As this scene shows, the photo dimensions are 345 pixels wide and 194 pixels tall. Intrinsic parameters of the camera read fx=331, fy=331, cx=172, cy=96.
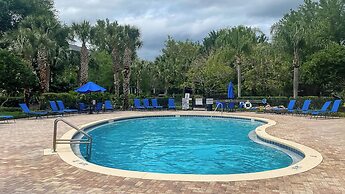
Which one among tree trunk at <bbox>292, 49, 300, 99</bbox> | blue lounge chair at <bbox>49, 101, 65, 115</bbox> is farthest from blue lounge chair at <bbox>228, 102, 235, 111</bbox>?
blue lounge chair at <bbox>49, 101, 65, 115</bbox>

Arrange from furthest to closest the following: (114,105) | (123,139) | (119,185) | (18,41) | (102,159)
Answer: (114,105) → (18,41) → (123,139) → (102,159) → (119,185)

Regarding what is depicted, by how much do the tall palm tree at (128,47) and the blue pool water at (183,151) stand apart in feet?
45.5

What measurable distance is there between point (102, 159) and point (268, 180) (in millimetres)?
5162

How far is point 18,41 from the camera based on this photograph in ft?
82.8

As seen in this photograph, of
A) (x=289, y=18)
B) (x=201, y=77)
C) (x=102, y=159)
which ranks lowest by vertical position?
(x=102, y=159)

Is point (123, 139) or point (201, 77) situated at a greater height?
point (201, 77)

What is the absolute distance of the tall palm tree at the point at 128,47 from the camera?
30.1 m

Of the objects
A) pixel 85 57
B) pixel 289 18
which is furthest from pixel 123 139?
pixel 289 18

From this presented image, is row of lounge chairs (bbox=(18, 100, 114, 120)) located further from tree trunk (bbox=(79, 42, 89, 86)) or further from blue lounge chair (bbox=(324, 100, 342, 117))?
blue lounge chair (bbox=(324, 100, 342, 117))

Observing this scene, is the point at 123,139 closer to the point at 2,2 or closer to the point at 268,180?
the point at 268,180

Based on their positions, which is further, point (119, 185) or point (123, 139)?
point (123, 139)

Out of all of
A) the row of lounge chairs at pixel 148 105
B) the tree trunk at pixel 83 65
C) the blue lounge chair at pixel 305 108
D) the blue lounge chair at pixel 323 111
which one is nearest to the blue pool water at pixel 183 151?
the blue lounge chair at pixel 323 111

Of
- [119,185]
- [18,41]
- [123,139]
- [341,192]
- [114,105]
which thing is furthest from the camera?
[114,105]

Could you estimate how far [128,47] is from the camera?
30.9m
